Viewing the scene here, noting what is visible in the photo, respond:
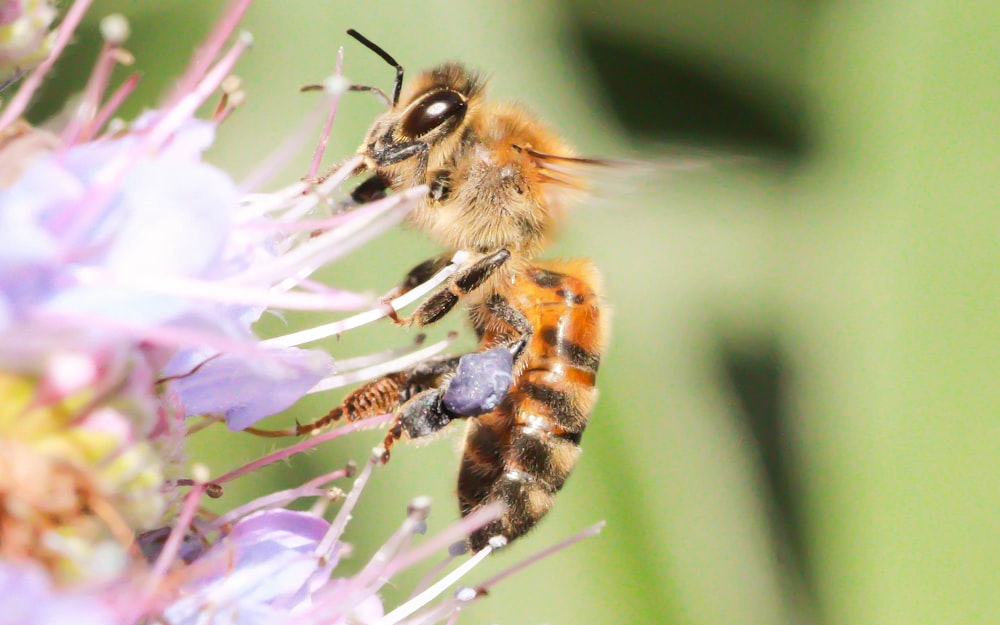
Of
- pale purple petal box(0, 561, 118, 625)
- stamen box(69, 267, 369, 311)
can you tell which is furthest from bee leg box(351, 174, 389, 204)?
pale purple petal box(0, 561, 118, 625)

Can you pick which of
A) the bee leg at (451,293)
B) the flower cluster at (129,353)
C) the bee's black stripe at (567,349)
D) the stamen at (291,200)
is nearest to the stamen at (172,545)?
the flower cluster at (129,353)

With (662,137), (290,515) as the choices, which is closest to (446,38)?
(662,137)

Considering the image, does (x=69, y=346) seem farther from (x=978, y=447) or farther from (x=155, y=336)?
(x=978, y=447)

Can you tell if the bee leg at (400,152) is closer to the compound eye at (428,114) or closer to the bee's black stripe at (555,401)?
the compound eye at (428,114)

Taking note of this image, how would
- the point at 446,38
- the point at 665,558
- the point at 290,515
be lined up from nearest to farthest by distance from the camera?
the point at 290,515 → the point at 665,558 → the point at 446,38

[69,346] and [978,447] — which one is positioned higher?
[69,346]

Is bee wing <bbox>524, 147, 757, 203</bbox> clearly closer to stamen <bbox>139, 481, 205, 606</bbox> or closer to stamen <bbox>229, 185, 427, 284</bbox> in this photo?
stamen <bbox>229, 185, 427, 284</bbox>
